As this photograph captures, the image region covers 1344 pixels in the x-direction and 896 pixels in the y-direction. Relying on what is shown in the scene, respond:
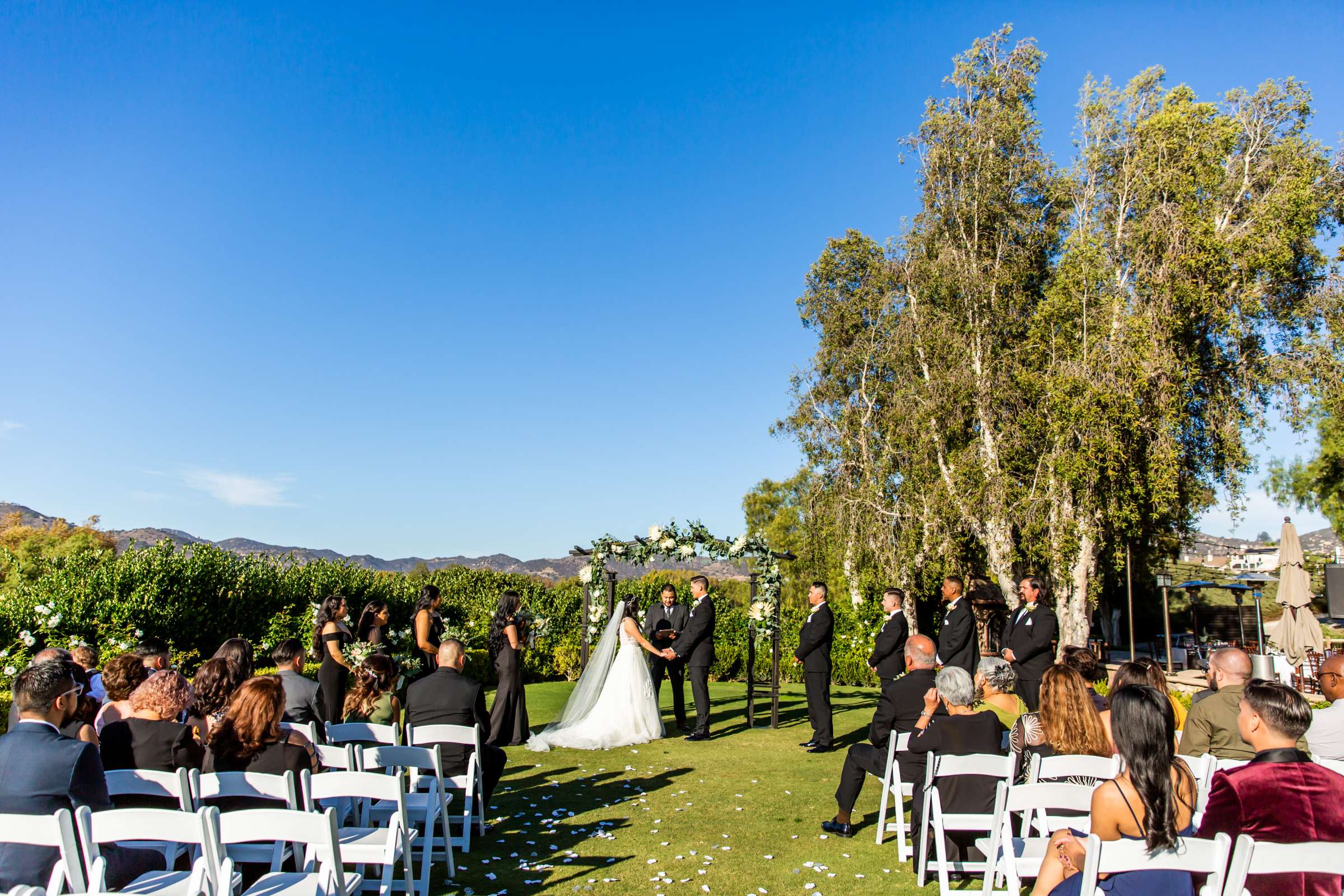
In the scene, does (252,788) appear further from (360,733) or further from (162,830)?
(360,733)

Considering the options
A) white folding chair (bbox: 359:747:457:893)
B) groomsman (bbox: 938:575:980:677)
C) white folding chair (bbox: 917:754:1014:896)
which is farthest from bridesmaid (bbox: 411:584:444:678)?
white folding chair (bbox: 917:754:1014:896)

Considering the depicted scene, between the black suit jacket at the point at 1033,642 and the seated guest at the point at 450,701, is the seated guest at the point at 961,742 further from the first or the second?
the black suit jacket at the point at 1033,642

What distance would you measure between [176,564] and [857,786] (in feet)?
41.6

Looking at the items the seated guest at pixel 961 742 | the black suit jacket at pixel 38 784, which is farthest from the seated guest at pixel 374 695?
the seated guest at pixel 961 742

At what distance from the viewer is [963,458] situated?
2073 cm

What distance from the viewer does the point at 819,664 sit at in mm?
9344

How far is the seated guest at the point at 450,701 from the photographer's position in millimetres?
6012

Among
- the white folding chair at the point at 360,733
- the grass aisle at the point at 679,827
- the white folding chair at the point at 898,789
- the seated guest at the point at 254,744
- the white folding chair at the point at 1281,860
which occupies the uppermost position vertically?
the seated guest at the point at 254,744

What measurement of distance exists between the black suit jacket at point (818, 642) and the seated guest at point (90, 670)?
649cm

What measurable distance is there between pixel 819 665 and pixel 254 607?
11.5 metres

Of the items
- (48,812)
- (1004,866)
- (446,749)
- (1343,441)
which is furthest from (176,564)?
(1343,441)

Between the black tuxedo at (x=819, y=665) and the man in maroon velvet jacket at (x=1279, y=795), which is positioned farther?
the black tuxedo at (x=819, y=665)

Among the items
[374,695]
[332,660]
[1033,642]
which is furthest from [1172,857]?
[332,660]

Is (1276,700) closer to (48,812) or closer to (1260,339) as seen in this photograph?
(48,812)
